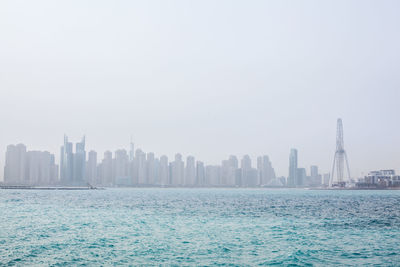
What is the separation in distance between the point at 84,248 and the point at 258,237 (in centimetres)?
1634

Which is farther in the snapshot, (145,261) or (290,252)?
(290,252)

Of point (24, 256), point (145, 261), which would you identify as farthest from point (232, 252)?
point (24, 256)

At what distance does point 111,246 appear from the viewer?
32.4 m

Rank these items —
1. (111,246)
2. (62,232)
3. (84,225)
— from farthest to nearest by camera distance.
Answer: (84,225) < (62,232) < (111,246)

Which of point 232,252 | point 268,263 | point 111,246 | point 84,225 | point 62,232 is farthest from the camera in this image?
point 84,225

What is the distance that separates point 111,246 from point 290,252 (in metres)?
14.8

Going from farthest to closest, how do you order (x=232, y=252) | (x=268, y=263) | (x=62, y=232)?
(x=62, y=232) < (x=232, y=252) < (x=268, y=263)

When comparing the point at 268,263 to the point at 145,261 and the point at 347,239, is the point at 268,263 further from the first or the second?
the point at 347,239

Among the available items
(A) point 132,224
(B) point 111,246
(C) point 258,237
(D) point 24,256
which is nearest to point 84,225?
(A) point 132,224

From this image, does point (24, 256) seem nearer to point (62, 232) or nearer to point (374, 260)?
point (62, 232)

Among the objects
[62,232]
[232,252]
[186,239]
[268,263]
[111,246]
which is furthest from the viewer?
[62,232]

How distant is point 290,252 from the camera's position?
99.7ft

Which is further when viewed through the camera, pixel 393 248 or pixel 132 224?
pixel 132 224

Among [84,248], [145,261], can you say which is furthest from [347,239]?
[84,248]
